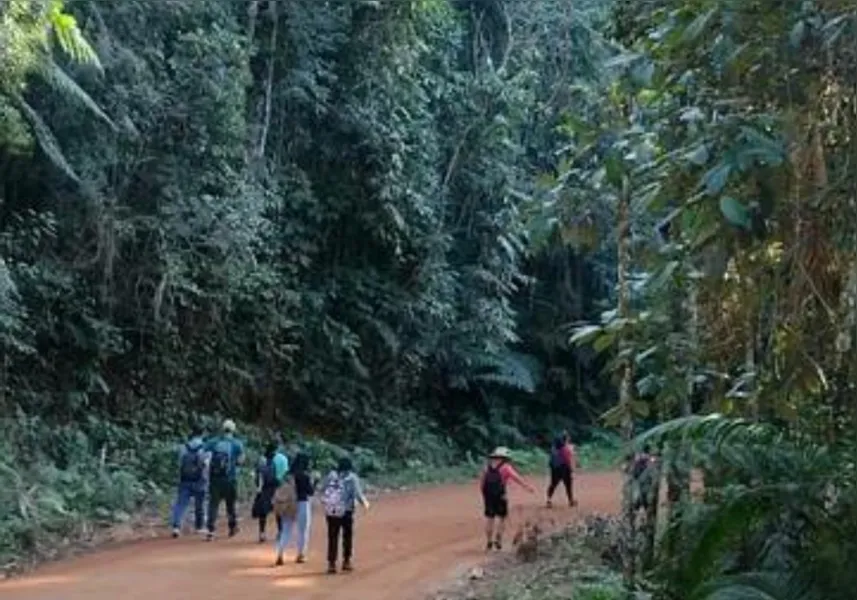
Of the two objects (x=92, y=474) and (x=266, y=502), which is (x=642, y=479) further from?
→ (x=92, y=474)

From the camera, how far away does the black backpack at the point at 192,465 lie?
1661 centimetres

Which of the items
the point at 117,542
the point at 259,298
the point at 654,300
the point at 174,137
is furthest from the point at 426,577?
the point at 259,298

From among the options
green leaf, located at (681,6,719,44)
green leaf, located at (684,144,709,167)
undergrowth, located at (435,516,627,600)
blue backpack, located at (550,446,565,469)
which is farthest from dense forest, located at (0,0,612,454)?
green leaf, located at (684,144,709,167)

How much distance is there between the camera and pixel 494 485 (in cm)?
1628

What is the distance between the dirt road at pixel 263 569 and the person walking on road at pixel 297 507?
0.23 metres

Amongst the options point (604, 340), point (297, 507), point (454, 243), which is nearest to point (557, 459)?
point (297, 507)

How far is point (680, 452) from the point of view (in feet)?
24.2

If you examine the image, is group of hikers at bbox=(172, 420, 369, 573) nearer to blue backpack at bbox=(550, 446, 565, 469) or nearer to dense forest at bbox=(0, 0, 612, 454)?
dense forest at bbox=(0, 0, 612, 454)

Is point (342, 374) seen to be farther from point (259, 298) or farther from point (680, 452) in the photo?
point (680, 452)

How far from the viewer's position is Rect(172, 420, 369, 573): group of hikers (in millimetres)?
14070

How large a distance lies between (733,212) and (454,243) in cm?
2367

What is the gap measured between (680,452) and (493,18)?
2311 centimetres

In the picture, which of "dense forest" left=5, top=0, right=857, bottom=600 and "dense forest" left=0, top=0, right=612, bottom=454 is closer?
"dense forest" left=5, top=0, right=857, bottom=600

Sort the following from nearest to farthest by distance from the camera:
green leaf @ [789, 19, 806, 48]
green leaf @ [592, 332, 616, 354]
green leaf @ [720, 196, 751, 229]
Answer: green leaf @ [720, 196, 751, 229] < green leaf @ [789, 19, 806, 48] < green leaf @ [592, 332, 616, 354]
